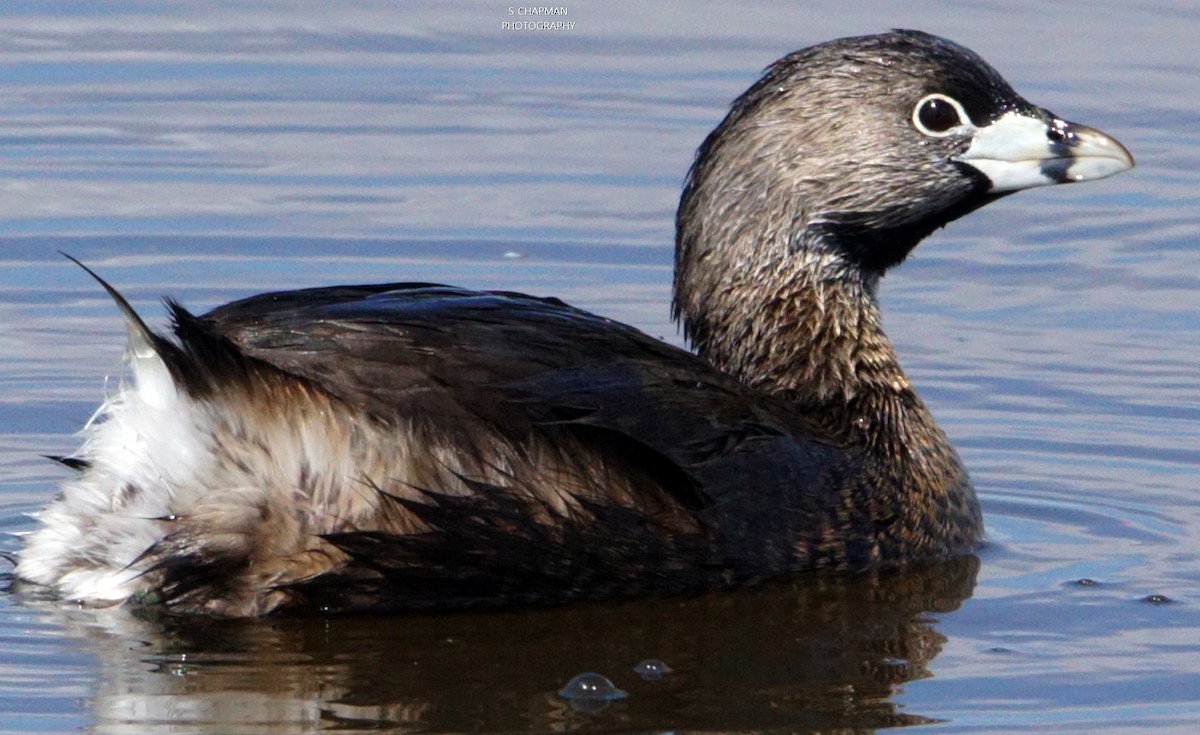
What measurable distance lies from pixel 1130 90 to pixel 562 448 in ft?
20.6

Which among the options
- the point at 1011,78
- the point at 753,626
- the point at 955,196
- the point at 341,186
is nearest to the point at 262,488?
the point at 753,626

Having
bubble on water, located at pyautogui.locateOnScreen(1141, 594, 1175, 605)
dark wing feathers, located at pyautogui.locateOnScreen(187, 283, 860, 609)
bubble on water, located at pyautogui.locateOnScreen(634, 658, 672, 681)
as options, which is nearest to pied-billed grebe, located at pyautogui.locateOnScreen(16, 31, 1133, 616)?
dark wing feathers, located at pyautogui.locateOnScreen(187, 283, 860, 609)

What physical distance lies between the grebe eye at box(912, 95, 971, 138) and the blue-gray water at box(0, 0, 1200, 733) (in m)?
1.11

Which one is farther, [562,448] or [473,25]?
[473,25]

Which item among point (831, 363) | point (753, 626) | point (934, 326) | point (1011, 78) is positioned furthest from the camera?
point (1011, 78)

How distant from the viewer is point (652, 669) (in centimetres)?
577

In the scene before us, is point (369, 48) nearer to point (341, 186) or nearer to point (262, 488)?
point (341, 186)

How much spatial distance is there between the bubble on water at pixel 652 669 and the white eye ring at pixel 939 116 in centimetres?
195

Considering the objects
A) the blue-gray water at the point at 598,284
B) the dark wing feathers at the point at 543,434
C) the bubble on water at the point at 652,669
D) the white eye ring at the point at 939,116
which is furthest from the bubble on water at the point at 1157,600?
the white eye ring at the point at 939,116

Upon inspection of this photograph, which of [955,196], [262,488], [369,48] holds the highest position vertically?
[369,48]

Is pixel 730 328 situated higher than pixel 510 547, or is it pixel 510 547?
pixel 730 328

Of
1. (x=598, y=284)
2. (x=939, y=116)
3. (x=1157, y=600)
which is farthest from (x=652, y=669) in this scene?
(x=598, y=284)

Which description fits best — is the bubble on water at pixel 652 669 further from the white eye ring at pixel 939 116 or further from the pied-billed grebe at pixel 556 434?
the white eye ring at pixel 939 116

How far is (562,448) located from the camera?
19.5 feet
